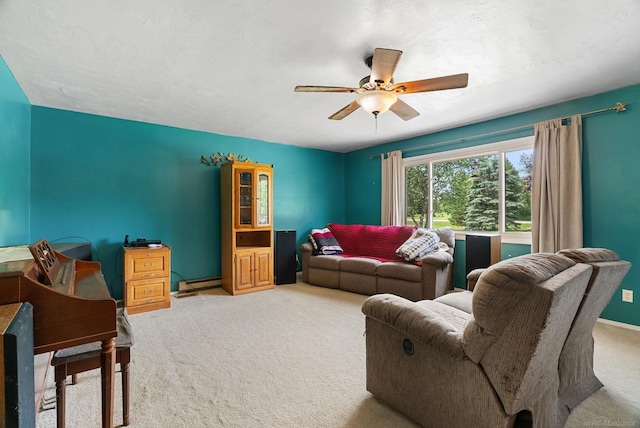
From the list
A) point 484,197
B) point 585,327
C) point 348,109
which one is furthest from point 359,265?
point 585,327

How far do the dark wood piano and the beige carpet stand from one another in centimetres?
56

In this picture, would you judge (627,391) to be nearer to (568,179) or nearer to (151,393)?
(568,179)

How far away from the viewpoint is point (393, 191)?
502 centimetres

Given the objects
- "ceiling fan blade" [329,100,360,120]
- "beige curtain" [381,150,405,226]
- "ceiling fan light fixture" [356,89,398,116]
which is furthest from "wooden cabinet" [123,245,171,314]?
"beige curtain" [381,150,405,226]

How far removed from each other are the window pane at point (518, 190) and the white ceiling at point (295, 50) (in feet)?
2.31

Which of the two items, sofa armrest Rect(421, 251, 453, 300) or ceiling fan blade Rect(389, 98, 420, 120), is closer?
ceiling fan blade Rect(389, 98, 420, 120)

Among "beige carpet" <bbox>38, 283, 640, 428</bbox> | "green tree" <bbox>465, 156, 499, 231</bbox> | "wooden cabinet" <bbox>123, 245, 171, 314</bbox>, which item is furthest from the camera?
"green tree" <bbox>465, 156, 499, 231</bbox>

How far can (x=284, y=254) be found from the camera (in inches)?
186

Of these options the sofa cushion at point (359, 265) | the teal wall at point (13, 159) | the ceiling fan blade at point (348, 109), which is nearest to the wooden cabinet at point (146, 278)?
the teal wall at point (13, 159)

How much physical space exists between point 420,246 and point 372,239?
0.98 metres

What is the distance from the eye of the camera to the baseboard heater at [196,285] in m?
4.16

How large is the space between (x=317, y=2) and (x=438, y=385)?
2.20 metres

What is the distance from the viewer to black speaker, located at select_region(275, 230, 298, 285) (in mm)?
4676

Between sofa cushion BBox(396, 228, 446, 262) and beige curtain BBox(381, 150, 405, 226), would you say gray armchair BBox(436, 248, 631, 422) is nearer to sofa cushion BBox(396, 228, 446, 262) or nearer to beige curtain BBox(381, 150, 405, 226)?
sofa cushion BBox(396, 228, 446, 262)
